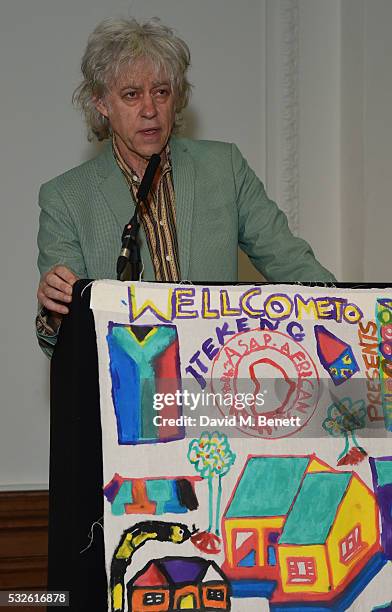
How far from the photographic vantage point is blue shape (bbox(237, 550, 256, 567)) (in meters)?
1.44

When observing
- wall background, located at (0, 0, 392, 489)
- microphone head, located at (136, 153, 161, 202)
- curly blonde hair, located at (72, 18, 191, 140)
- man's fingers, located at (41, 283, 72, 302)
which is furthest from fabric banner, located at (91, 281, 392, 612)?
wall background, located at (0, 0, 392, 489)

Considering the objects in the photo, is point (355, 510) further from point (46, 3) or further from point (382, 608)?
point (46, 3)

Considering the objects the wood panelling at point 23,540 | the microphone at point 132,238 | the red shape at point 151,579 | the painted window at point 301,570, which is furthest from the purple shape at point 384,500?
the wood panelling at point 23,540

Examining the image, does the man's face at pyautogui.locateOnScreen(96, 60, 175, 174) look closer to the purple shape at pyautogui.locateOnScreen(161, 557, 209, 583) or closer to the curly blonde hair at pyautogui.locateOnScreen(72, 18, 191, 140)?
the curly blonde hair at pyautogui.locateOnScreen(72, 18, 191, 140)

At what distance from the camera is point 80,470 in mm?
1503

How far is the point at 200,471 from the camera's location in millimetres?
1463

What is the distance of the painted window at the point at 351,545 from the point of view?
1462 mm

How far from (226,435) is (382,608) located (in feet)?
1.12

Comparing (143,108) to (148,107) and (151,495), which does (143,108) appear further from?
(151,495)

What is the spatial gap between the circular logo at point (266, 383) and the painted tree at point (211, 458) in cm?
4

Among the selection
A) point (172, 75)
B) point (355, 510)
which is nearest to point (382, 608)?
point (355, 510)

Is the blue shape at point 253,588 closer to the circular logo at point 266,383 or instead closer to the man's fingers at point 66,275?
the circular logo at point 266,383

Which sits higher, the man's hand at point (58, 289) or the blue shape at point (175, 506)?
the man's hand at point (58, 289)

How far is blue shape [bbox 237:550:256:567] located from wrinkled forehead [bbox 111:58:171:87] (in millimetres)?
1121
